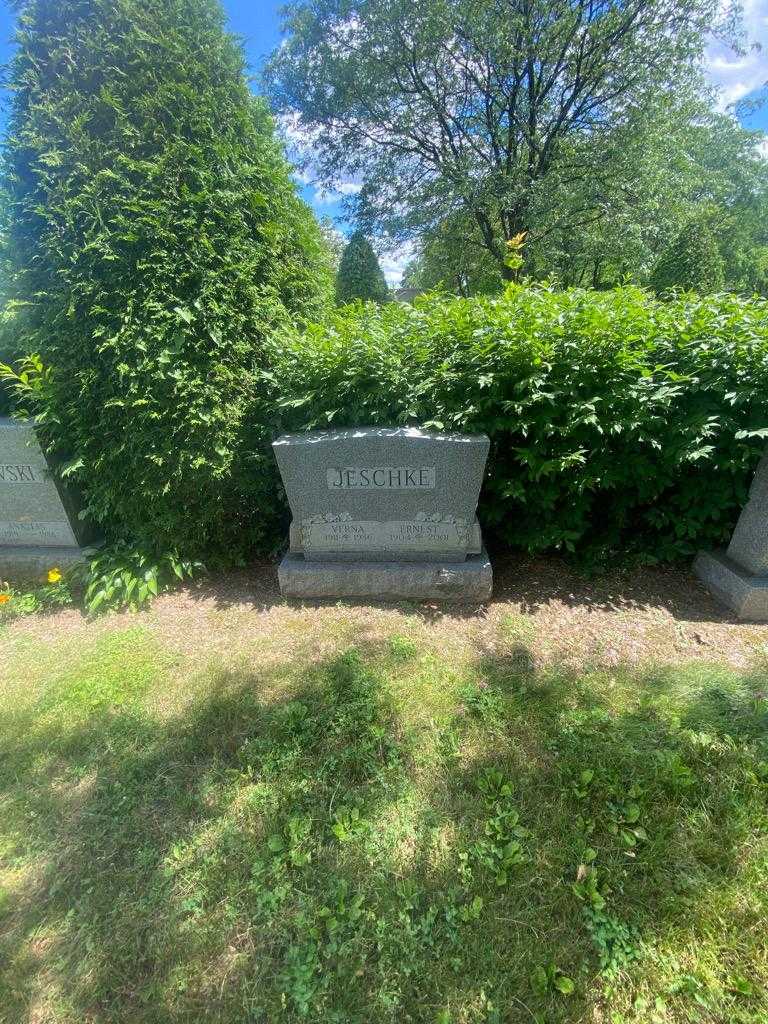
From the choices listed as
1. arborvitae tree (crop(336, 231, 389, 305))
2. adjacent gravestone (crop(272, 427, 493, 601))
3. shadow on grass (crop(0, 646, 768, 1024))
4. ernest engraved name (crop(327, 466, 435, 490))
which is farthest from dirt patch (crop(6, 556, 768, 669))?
arborvitae tree (crop(336, 231, 389, 305))

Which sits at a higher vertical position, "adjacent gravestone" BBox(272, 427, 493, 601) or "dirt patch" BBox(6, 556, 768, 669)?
"adjacent gravestone" BBox(272, 427, 493, 601)

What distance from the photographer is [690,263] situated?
11828 millimetres

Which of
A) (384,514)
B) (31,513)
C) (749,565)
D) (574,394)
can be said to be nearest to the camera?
(574,394)

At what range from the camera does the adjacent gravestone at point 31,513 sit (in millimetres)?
3301

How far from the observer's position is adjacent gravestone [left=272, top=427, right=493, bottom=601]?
9.43 ft

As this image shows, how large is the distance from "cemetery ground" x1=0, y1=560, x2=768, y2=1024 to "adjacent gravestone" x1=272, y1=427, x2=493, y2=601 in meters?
0.46

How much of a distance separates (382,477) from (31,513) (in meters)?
2.84

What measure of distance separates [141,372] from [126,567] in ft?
4.78

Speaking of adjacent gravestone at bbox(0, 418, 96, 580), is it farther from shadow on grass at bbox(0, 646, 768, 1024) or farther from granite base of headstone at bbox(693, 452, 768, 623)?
granite base of headstone at bbox(693, 452, 768, 623)

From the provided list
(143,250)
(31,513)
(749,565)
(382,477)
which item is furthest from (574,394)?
(31,513)

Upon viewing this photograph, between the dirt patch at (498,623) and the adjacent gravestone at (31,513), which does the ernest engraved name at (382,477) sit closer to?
the dirt patch at (498,623)

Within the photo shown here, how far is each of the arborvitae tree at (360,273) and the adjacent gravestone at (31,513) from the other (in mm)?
11076

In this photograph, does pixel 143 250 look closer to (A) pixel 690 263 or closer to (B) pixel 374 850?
(B) pixel 374 850

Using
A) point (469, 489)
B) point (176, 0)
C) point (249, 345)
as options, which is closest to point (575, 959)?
point (469, 489)
